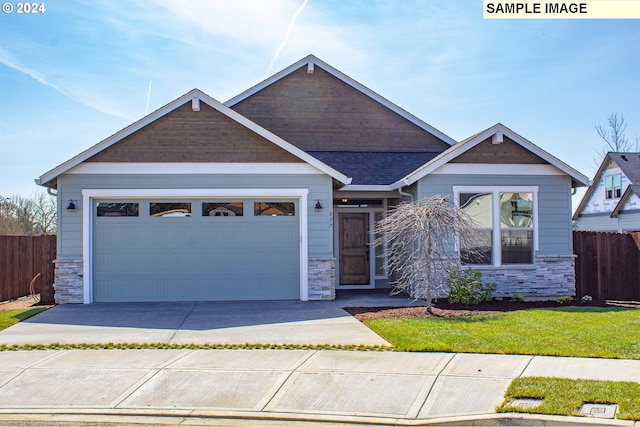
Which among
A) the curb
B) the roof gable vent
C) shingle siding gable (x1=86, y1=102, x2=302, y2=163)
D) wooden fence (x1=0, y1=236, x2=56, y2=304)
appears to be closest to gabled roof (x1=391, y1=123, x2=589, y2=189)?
the roof gable vent

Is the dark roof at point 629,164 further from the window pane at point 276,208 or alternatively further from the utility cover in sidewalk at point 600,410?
the utility cover in sidewalk at point 600,410

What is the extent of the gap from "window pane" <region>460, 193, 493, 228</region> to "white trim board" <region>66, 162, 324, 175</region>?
11.7ft

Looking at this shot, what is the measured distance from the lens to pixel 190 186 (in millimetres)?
13938

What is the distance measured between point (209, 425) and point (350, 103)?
14106mm

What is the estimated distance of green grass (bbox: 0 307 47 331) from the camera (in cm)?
1119

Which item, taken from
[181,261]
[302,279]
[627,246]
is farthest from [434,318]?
[627,246]

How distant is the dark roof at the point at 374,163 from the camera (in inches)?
631

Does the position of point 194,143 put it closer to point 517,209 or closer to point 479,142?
point 479,142

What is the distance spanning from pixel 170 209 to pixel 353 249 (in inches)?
203

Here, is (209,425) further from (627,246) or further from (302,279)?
(627,246)

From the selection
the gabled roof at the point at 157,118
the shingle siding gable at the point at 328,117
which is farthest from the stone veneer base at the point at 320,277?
the shingle siding gable at the point at 328,117

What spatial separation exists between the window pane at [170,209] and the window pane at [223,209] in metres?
0.41

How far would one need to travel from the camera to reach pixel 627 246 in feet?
51.1

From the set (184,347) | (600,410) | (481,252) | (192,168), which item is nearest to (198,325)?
(184,347)
